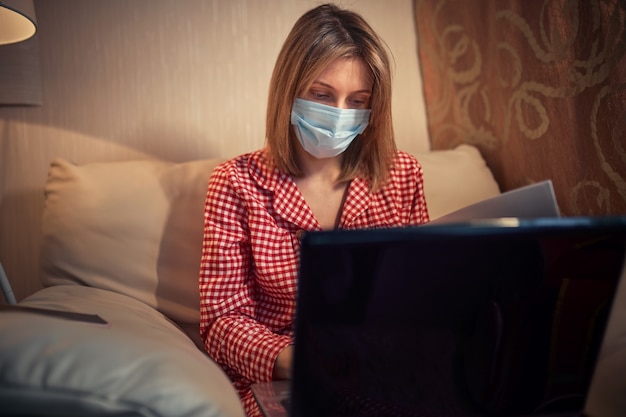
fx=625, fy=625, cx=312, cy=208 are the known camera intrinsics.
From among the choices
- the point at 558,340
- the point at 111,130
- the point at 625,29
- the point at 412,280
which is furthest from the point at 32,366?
the point at 625,29

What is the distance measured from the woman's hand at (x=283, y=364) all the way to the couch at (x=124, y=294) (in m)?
0.14

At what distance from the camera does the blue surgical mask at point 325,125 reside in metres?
1.11

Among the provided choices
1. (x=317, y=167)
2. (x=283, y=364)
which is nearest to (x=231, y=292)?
(x=283, y=364)

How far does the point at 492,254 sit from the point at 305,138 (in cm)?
61

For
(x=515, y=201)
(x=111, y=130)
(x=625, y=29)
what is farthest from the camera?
(x=111, y=130)

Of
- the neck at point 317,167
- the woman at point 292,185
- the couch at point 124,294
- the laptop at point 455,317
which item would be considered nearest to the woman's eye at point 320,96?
the woman at point 292,185

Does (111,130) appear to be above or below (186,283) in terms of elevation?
above

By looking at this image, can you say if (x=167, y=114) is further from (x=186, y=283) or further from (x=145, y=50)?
(x=186, y=283)

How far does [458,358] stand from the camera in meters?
0.62

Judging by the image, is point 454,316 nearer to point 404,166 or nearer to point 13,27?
point 404,166

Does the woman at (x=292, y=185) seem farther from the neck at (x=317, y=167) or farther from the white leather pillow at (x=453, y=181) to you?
the white leather pillow at (x=453, y=181)

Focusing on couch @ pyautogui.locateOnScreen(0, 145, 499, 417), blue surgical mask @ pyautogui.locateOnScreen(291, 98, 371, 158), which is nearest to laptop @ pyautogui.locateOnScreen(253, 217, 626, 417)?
couch @ pyautogui.locateOnScreen(0, 145, 499, 417)

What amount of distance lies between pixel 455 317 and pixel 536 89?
87 centimetres

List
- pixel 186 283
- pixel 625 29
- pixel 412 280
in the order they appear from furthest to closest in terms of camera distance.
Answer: pixel 186 283 → pixel 625 29 → pixel 412 280
